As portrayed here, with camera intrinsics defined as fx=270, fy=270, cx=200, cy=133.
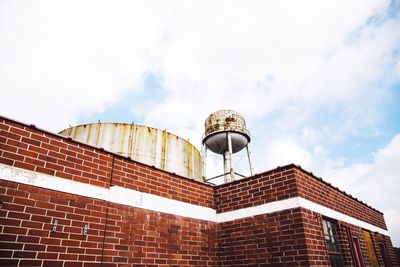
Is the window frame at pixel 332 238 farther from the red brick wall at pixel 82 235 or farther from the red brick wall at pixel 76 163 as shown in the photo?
the red brick wall at pixel 76 163

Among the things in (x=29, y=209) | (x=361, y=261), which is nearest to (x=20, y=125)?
(x=29, y=209)

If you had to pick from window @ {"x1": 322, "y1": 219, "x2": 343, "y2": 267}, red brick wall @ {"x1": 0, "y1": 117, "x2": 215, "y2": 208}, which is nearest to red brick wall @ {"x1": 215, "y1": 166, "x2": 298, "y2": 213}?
red brick wall @ {"x1": 0, "y1": 117, "x2": 215, "y2": 208}

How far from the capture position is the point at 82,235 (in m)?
4.72

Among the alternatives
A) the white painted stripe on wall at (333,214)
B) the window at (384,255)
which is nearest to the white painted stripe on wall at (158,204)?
the white painted stripe on wall at (333,214)

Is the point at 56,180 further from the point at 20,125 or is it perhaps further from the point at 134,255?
the point at 134,255

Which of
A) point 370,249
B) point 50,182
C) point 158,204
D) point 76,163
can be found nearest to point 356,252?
point 370,249

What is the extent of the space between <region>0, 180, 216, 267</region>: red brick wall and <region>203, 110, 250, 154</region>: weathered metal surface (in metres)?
7.08

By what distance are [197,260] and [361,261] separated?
480cm

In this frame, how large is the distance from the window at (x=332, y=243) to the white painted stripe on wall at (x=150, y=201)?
24 cm

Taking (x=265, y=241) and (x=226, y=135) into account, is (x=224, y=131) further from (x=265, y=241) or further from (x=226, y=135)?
(x=265, y=241)

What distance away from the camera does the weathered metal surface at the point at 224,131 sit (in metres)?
13.2

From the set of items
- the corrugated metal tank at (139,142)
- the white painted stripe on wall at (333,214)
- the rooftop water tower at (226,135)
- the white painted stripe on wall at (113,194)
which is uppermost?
the rooftop water tower at (226,135)

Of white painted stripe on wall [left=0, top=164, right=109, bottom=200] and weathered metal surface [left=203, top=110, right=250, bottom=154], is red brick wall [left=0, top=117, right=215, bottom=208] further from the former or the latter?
weathered metal surface [left=203, top=110, right=250, bottom=154]

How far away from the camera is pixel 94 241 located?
191 inches
